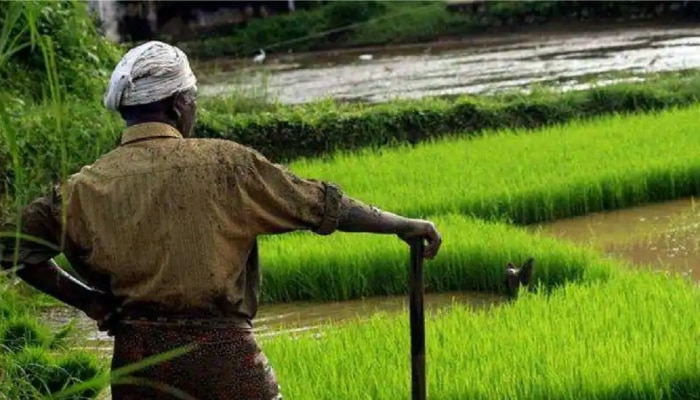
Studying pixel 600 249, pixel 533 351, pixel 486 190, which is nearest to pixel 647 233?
pixel 600 249

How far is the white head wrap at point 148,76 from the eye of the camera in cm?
259

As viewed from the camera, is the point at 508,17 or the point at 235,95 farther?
the point at 508,17

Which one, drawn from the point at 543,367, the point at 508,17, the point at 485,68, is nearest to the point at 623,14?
the point at 508,17

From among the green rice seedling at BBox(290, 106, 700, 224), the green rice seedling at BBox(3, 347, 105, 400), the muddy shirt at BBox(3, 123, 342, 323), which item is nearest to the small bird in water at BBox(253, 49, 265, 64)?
the green rice seedling at BBox(290, 106, 700, 224)

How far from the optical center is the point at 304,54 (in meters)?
22.2

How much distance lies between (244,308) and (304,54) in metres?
19.7

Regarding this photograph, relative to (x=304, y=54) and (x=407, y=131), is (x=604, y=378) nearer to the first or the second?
(x=407, y=131)

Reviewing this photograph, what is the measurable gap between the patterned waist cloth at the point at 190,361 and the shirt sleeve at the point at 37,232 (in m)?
0.21

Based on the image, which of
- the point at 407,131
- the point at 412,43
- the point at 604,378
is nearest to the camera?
the point at 604,378

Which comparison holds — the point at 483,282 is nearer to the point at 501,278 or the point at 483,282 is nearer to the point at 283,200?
the point at 501,278

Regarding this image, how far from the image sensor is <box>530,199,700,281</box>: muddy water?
613cm

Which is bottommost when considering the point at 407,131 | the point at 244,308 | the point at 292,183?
the point at 407,131

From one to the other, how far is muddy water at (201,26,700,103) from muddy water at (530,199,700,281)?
5.43 metres

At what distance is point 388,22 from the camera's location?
2298 centimetres
